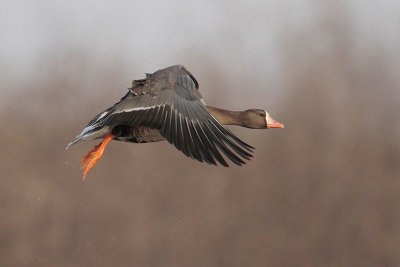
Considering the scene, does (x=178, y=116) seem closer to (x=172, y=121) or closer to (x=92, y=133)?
(x=172, y=121)

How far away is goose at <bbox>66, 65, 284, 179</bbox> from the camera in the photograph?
7.52 metres

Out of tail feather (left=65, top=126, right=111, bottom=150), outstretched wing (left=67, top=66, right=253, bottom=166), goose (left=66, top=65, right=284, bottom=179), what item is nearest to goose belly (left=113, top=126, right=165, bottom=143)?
goose (left=66, top=65, right=284, bottom=179)

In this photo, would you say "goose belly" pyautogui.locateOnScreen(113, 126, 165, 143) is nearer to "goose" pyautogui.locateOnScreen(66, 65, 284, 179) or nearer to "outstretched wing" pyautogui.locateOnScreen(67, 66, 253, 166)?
"goose" pyautogui.locateOnScreen(66, 65, 284, 179)

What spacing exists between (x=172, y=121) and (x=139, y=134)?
3.42 ft

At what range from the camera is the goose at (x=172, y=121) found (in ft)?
24.7

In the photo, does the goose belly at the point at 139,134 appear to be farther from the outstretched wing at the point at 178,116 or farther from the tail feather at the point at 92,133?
the outstretched wing at the point at 178,116

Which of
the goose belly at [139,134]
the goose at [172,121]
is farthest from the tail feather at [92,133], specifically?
the goose belly at [139,134]

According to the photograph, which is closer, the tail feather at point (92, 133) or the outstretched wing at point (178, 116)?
the outstretched wing at point (178, 116)

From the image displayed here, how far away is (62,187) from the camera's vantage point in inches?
850

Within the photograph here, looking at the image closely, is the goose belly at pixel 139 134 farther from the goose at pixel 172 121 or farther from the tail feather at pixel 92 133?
the tail feather at pixel 92 133

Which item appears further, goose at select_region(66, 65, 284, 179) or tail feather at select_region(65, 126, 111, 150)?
tail feather at select_region(65, 126, 111, 150)

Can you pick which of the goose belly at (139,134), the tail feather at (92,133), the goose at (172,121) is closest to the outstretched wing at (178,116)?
the goose at (172,121)

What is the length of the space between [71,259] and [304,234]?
6810 millimetres

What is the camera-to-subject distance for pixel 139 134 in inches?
347
